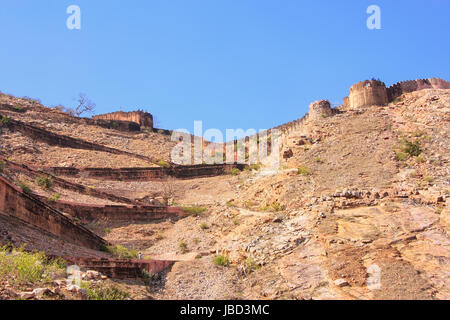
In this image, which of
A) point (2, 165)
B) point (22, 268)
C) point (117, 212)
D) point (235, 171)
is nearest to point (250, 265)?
point (22, 268)

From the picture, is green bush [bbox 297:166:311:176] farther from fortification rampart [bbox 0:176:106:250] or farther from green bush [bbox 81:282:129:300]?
green bush [bbox 81:282:129:300]

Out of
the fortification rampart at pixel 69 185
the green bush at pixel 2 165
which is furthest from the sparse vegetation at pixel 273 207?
the green bush at pixel 2 165

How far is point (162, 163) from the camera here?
32844mm

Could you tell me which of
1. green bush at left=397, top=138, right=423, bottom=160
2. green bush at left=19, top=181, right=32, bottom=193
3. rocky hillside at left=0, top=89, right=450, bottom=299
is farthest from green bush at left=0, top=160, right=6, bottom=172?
green bush at left=397, top=138, right=423, bottom=160

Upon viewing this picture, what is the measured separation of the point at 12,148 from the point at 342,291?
23.5 meters

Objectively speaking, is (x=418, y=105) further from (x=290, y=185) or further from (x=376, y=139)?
(x=290, y=185)

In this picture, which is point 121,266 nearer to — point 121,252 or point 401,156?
point 121,252

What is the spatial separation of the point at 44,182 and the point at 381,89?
59.3 ft

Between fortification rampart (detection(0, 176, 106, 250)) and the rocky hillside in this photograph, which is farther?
fortification rampart (detection(0, 176, 106, 250))

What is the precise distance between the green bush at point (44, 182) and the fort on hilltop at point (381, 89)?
54.1ft

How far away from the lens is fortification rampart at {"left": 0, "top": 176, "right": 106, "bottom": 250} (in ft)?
42.8

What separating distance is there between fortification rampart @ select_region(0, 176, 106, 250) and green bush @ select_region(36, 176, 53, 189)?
630 centimetres

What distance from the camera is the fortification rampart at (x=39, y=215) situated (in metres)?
13.0
